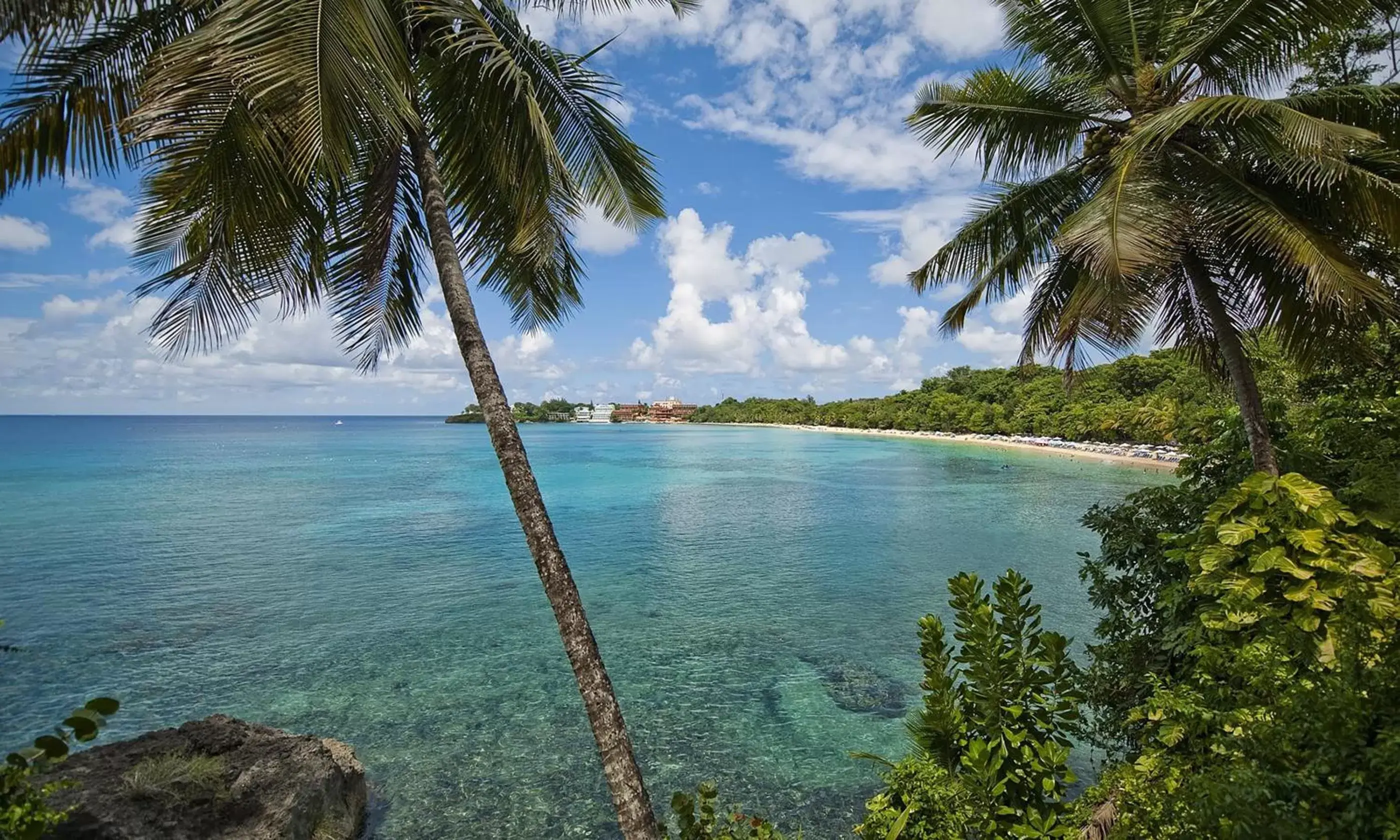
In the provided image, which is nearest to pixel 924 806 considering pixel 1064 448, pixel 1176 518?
pixel 1176 518

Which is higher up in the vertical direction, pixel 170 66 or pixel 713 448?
pixel 170 66

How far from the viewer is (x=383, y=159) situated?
490cm

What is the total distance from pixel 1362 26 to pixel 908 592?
12613 millimetres

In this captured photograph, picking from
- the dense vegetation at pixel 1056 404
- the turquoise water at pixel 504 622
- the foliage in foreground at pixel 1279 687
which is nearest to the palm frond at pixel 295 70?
the foliage in foreground at pixel 1279 687

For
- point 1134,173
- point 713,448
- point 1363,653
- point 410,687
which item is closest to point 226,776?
point 410,687

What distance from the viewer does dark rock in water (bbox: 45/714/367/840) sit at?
16.6ft

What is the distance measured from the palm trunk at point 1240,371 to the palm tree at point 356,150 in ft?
15.8

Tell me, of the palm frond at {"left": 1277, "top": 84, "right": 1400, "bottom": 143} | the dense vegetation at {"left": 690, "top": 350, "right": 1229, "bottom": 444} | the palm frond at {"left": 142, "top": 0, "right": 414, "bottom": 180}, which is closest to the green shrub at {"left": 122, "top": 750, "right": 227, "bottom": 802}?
the palm frond at {"left": 142, "top": 0, "right": 414, "bottom": 180}

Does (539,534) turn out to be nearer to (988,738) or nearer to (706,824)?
(706,824)

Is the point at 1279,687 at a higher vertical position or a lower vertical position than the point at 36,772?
higher

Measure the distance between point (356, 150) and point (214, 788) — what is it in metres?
5.68

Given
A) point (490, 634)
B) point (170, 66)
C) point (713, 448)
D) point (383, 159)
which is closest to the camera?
point (170, 66)

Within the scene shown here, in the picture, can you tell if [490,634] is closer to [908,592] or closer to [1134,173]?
[908,592]

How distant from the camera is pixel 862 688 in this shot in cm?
1022
